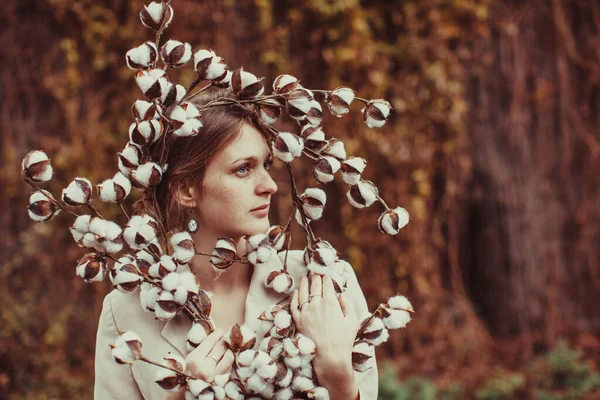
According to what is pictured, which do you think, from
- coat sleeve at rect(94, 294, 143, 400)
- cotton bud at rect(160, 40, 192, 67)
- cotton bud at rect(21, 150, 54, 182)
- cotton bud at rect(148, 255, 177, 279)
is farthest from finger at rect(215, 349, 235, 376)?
cotton bud at rect(160, 40, 192, 67)

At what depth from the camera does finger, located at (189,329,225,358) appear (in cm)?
146

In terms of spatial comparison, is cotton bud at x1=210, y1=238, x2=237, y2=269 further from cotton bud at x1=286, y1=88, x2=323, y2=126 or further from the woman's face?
cotton bud at x1=286, y1=88, x2=323, y2=126

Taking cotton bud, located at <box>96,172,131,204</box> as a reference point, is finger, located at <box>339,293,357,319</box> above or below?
below

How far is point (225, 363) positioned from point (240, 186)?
1.35 ft

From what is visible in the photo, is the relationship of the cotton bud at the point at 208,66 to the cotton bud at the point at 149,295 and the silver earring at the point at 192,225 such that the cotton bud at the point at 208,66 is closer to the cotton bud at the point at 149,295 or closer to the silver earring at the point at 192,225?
the silver earring at the point at 192,225

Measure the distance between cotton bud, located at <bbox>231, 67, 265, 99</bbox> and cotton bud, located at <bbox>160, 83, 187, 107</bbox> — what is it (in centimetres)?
12

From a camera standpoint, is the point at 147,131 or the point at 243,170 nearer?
the point at 147,131

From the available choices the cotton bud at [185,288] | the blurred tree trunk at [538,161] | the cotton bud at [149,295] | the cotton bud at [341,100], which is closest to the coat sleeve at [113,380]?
the cotton bud at [149,295]

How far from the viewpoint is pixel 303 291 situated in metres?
1.56

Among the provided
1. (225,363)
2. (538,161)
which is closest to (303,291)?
(225,363)

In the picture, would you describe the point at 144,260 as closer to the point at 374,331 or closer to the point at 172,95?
the point at 172,95

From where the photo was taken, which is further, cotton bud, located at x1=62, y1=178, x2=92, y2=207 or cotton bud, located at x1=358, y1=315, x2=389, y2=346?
cotton bud, located at x1=358, y1=315, x2=389, y2=346

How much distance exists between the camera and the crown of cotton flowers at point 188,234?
4.70 ft

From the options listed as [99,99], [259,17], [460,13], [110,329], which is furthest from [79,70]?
[110,329]
